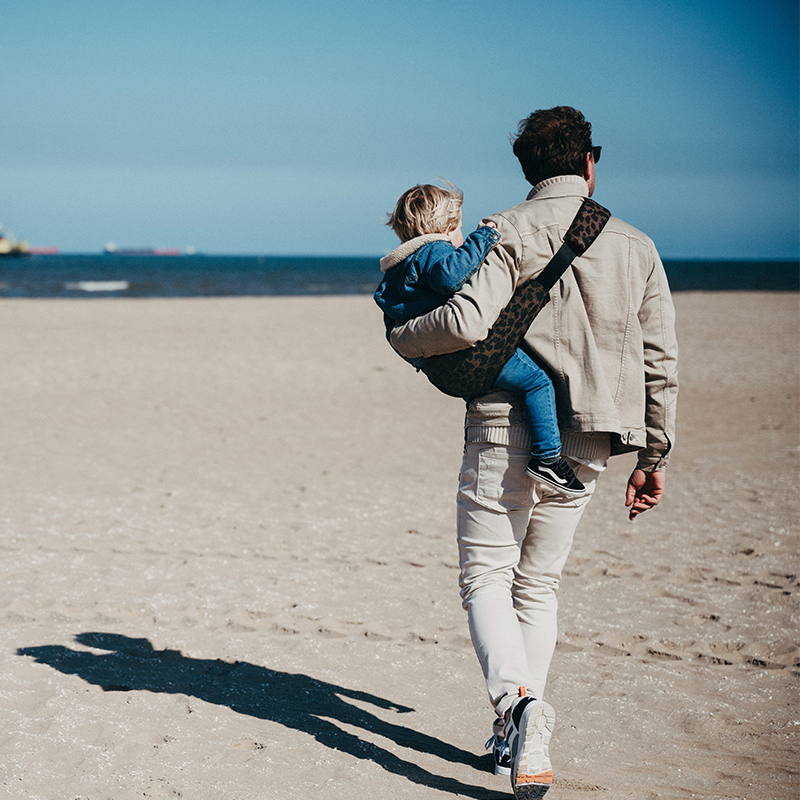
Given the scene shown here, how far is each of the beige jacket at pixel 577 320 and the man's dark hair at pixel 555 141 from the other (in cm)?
4

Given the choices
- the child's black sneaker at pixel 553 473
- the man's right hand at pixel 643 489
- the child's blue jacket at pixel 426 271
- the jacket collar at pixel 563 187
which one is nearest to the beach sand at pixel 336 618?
the man's right hand at pixel 643 489

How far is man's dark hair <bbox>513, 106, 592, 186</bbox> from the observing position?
2.25 m

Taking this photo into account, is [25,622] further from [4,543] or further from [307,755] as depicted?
[307,755]

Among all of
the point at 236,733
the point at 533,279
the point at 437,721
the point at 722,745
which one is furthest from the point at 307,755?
the point at 533,279

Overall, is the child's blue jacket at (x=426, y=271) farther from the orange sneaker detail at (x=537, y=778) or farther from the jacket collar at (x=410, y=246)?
the orange sneaker detail at (x=537, y=778)

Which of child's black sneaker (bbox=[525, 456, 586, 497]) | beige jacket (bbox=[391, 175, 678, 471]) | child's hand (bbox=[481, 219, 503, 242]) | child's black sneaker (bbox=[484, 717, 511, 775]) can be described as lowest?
child's black sneaker (bbox=[484, 717, 511, 775])

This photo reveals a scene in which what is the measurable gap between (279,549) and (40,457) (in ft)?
10.5

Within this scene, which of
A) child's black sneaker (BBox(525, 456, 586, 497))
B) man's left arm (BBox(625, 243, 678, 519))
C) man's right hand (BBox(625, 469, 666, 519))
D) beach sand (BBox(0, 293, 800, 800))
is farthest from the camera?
beach sand (BBox(0, 293, 800, 800))

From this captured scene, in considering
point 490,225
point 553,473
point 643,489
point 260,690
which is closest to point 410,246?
point 490,225

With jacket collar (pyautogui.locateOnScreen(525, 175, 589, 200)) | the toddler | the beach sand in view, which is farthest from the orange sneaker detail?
jacket collar (pyautogui.locateOnScreen(525, 175, 589, 200))

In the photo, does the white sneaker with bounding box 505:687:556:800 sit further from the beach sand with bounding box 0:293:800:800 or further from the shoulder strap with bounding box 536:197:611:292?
the shoulder strap with bounding box 536:197:611:292

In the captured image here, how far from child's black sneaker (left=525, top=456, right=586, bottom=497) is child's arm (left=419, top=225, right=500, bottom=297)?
0.53 metres

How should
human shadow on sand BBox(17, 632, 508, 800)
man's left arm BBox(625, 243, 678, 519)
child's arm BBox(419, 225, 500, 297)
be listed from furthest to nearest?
human shadow on sand BBox(17, 632, 508, 800) < man's left arm BBox(625, 243, 678, 519) < child's arm BBox(419, 225, 500, 297)

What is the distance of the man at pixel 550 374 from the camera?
7.10ft
